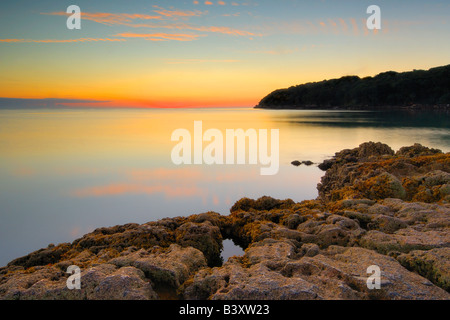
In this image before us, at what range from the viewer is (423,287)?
3377 millimetres

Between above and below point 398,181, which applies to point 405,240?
below

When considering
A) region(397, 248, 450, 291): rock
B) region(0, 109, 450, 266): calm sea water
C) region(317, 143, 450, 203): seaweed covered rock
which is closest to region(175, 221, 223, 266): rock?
region(0, 109, 450, 266): calm sea water

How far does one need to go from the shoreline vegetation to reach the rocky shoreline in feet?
317

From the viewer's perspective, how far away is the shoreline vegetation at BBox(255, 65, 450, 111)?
89938 millimetres

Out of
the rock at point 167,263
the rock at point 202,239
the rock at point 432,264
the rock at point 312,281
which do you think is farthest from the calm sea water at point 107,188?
the rock at point 432,264

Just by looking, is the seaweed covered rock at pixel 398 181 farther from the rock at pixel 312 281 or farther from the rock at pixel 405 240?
the rock at pixel 312 281

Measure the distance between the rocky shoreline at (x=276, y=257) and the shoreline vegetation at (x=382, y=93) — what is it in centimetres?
9649

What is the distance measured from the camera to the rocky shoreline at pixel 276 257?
3461 mm

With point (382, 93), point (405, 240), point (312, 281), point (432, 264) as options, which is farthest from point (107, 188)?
point (382, 93)

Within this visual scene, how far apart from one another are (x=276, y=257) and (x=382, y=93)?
11560 cm

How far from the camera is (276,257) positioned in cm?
436

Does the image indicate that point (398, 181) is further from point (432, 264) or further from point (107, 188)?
point (107, 188)
